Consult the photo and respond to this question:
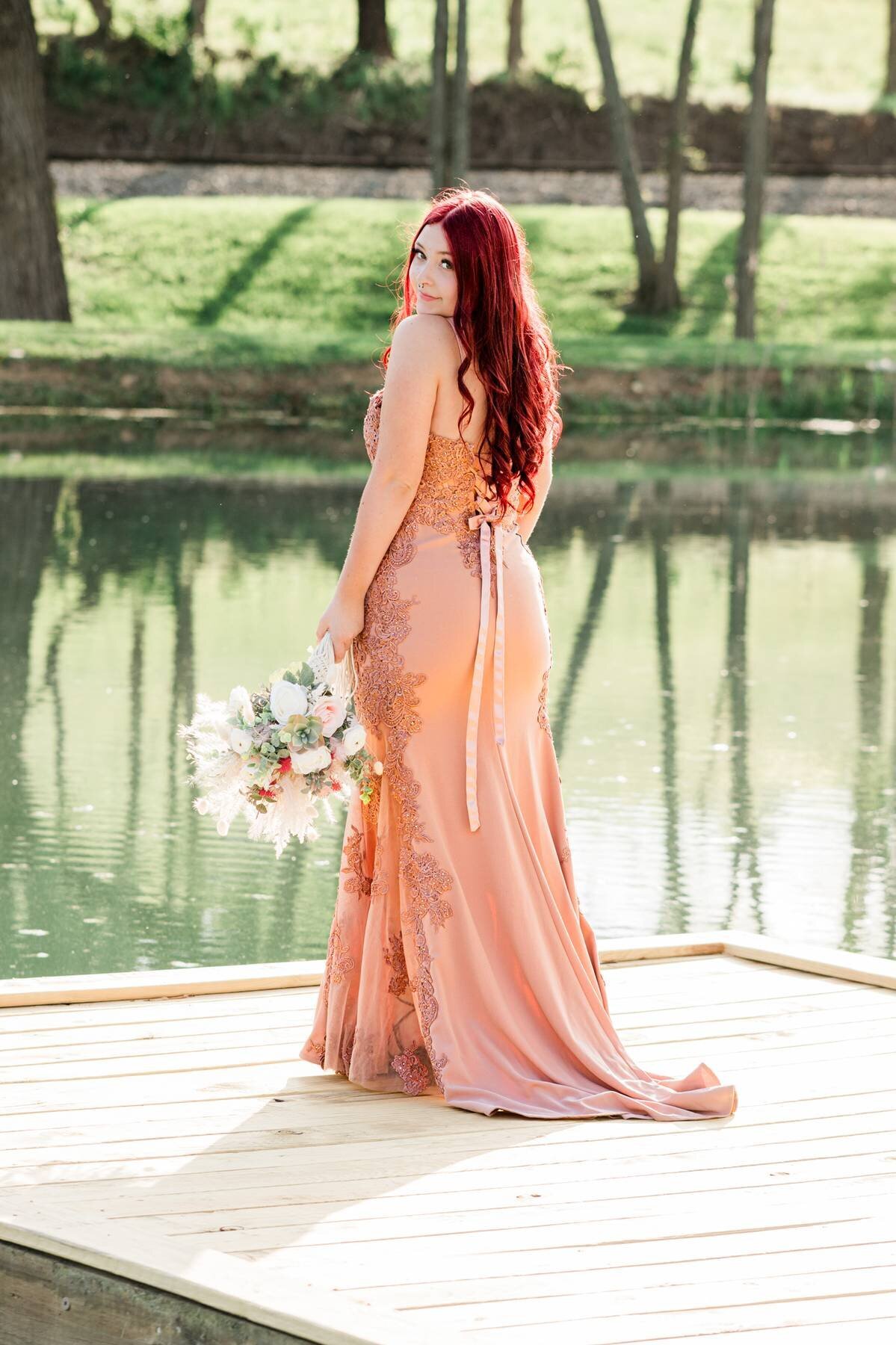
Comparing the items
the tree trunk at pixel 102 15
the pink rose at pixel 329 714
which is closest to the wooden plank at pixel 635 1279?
the pink rose at pixel 329 714

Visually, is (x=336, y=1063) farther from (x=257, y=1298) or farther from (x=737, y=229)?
(x=737, y=229)

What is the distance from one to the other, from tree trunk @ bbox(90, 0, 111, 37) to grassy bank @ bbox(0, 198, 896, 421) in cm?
640

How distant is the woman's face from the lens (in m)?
4.32

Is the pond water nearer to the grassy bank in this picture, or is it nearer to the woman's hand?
the woman's hand

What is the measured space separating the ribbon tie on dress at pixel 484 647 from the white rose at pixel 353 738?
0.24 m

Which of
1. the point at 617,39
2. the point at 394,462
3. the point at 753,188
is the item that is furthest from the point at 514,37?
the point at 394,462

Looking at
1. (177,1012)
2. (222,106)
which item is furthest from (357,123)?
(177,1012)

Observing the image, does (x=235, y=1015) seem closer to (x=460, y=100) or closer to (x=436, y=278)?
(x=436, y=278)

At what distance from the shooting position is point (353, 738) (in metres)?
4.30

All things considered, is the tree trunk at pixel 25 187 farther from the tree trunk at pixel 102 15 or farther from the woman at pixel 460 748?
the woman at pixel 460 748

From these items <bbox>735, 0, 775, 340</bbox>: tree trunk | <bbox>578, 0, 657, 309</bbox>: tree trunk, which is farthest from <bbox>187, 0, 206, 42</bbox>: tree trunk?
<bbox>735, 0, 775, 340</bbox>: tree trunk

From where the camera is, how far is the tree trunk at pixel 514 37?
37.9 meters

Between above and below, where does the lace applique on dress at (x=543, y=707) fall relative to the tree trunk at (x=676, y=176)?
below

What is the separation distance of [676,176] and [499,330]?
26.5 metres
